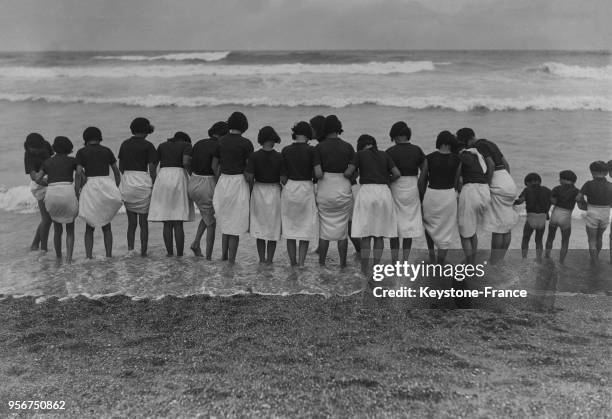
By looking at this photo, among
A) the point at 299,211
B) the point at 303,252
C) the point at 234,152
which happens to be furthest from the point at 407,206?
the point at 234,152

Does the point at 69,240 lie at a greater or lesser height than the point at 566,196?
lesser

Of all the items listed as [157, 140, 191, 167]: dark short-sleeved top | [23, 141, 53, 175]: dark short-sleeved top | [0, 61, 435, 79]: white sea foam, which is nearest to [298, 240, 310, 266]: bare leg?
[157, 140, 191, 167]: dark short-sleeved top

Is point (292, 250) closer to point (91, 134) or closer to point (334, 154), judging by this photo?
point (334, 154)

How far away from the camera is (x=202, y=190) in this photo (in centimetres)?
499

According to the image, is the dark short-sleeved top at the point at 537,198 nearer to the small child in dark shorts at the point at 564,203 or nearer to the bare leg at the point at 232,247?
the small child in dark shorts at the point at 564,203

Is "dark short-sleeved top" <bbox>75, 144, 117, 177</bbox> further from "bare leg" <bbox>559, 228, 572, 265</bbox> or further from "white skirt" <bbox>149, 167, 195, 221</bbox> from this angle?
"bare leg" <bbox>559, 228, 572, 265</bbox>

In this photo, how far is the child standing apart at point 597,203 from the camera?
450cm

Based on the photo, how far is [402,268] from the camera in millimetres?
4395

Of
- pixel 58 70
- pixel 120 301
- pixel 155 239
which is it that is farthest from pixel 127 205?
pixel 58 70

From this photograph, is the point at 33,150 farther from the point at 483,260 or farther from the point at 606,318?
A: the point at 606,318

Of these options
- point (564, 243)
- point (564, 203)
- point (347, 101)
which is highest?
point (347, 101)

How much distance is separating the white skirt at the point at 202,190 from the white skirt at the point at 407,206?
6.25 ft

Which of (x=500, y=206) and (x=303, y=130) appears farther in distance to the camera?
(x=500, y=206)

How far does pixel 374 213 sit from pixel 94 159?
2.91 meters
